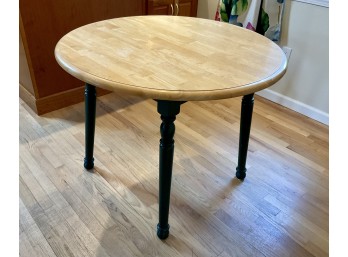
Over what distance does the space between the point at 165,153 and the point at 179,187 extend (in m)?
0.51

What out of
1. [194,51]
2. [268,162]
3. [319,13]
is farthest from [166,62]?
[319,13]

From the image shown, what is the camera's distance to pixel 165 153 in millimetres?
1050

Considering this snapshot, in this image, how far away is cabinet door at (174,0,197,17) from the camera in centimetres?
240

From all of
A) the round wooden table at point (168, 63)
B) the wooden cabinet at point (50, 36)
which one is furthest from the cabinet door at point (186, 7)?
the round wooden table at point (168, 63)

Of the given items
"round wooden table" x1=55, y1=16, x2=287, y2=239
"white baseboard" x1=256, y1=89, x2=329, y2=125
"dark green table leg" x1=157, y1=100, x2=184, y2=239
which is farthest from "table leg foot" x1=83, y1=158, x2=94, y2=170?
"white baseboard" x1=256, y1=89, x2=329, y2=125

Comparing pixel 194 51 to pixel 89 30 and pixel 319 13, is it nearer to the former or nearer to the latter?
pixel 89 30

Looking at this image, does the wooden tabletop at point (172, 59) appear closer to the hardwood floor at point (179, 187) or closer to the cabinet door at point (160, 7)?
the hardwood floor at point (179, 187)

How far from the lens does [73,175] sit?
1.55 metres

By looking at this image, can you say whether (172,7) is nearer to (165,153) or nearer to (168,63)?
(168,63)

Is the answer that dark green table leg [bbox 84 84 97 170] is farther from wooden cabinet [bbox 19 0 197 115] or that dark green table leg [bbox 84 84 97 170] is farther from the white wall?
the white wall

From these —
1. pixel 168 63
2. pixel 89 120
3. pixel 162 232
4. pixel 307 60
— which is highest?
pixel 168 63

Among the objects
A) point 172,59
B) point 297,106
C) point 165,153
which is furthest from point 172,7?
point 165,153

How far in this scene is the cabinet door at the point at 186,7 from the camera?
94.6 inches

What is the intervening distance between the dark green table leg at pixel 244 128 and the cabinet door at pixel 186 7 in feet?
4.46
